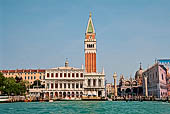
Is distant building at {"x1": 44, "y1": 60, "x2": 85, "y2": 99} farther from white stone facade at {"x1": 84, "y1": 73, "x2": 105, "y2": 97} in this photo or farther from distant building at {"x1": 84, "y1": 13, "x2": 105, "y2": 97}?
distant building at {"x1": 84, "y1": 13, "x2": 105, "y2": 97}

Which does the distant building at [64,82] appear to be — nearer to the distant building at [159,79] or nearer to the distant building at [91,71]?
the distant building at [91,71]

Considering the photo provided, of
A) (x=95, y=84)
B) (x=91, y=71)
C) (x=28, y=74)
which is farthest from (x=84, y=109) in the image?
(x=28, y=74)

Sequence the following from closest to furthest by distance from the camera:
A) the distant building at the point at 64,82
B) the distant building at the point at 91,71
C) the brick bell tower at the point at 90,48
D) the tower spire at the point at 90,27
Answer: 1. the distant building at the point at 64,82
2. the distant building at the point at 91,71
3. the brick bell tower at the point at 90,48
4. the tower spire at the point at 90,27

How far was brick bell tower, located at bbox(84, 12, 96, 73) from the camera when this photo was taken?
70.4m

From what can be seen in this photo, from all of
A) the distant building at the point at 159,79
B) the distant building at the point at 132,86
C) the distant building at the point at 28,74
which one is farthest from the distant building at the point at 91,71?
the distant building at the point at 132,86

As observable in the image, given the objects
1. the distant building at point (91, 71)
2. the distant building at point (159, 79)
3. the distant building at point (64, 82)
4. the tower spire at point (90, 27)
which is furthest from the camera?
the tower spire at point (90, 27)

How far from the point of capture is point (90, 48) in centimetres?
7231

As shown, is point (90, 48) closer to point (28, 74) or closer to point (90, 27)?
point (90, 27)

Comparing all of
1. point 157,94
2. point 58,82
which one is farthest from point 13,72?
point 157,94

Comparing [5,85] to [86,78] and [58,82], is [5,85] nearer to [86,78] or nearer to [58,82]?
[58,82]

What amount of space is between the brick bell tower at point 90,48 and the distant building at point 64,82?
424 centimetres

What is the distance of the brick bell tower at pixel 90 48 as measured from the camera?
7044 cm

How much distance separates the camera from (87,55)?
71.6 meters

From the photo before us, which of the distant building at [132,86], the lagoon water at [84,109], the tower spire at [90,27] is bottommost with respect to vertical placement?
the lagoon water at [84,109]
